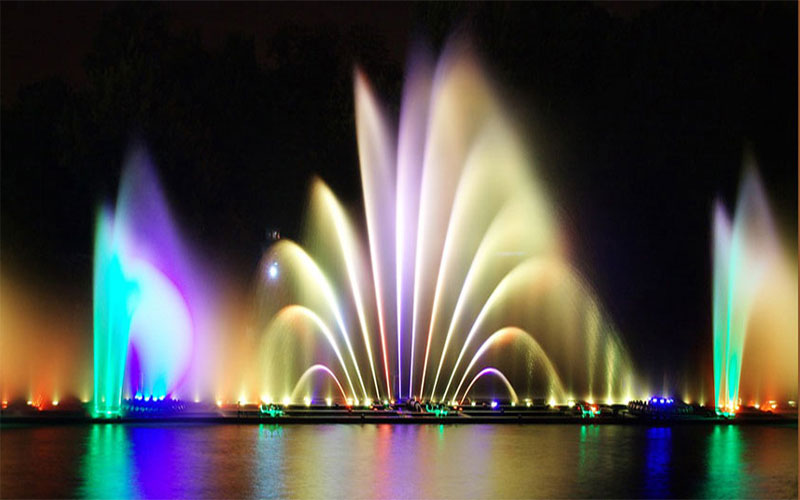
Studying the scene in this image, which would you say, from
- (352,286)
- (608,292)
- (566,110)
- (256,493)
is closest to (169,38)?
A: (352,286)

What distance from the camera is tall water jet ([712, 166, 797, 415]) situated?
3425 cm

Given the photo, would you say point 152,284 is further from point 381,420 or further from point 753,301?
point 753,301

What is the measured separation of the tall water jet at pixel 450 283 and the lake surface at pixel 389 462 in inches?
424

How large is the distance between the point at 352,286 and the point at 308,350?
3045 mm

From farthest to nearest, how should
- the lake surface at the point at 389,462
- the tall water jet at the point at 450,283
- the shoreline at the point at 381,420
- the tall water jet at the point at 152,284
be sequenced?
the tall water jet at the point at 152,284, the tall water jet at the point at 450,283, the shoreline at the point at 381,420, the lake surface at the point at 389,462

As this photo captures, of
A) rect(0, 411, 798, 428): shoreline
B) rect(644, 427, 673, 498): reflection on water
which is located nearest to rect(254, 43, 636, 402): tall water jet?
rect(0, 411, 798, 428): shoreline

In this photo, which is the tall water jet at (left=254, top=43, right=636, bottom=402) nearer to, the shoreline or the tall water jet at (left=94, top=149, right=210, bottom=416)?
the tall water jet at (left=94, top=149, right=210, bottom=416)

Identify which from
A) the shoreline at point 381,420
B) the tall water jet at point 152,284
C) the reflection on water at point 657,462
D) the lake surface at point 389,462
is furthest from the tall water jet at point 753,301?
the tall water jet at point 152,284

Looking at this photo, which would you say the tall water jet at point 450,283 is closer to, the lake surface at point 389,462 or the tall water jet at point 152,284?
the tall water jet at point 152,284

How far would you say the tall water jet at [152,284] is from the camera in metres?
33.4

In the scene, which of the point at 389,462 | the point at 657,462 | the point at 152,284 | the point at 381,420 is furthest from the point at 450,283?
the point at 389,462

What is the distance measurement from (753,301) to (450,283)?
33.0 ft

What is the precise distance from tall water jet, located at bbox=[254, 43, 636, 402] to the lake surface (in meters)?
10.8

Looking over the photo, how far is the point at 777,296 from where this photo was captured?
121ft
